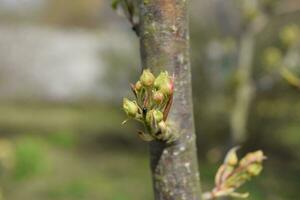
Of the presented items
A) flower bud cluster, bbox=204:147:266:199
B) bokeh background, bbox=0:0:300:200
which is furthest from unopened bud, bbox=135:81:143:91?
bokeh background, bbox=0:0:300:200

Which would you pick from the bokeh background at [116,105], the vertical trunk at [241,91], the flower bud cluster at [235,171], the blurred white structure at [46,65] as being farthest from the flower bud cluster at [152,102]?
the blurred white structure at [46,65]

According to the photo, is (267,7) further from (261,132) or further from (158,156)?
(261,132)

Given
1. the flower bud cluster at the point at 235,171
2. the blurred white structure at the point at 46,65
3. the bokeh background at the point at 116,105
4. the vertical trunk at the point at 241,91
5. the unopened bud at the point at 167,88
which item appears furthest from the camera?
the blurred white structure at the point at 46,65

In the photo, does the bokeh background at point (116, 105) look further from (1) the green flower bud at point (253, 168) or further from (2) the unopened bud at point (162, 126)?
(2) the unopened bud at point (162, 126)

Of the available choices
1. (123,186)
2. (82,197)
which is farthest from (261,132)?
(82,197)

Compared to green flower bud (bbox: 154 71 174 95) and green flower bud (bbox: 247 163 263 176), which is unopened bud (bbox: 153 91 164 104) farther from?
green flower bud (bbox: 247 163 263 176)

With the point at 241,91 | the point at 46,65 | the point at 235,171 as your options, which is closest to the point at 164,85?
the point at 235,171

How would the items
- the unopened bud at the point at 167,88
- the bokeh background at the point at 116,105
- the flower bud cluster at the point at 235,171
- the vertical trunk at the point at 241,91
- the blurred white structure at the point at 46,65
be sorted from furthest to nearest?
1. the blurred white structure at the point at 46,65
2. the bokeh background at the point at 116,105
3. the vertical trunk at the point at 241,91
4. the flower bud cluster at the point at 235,171
5. the unopened bud at the point at 167,88
